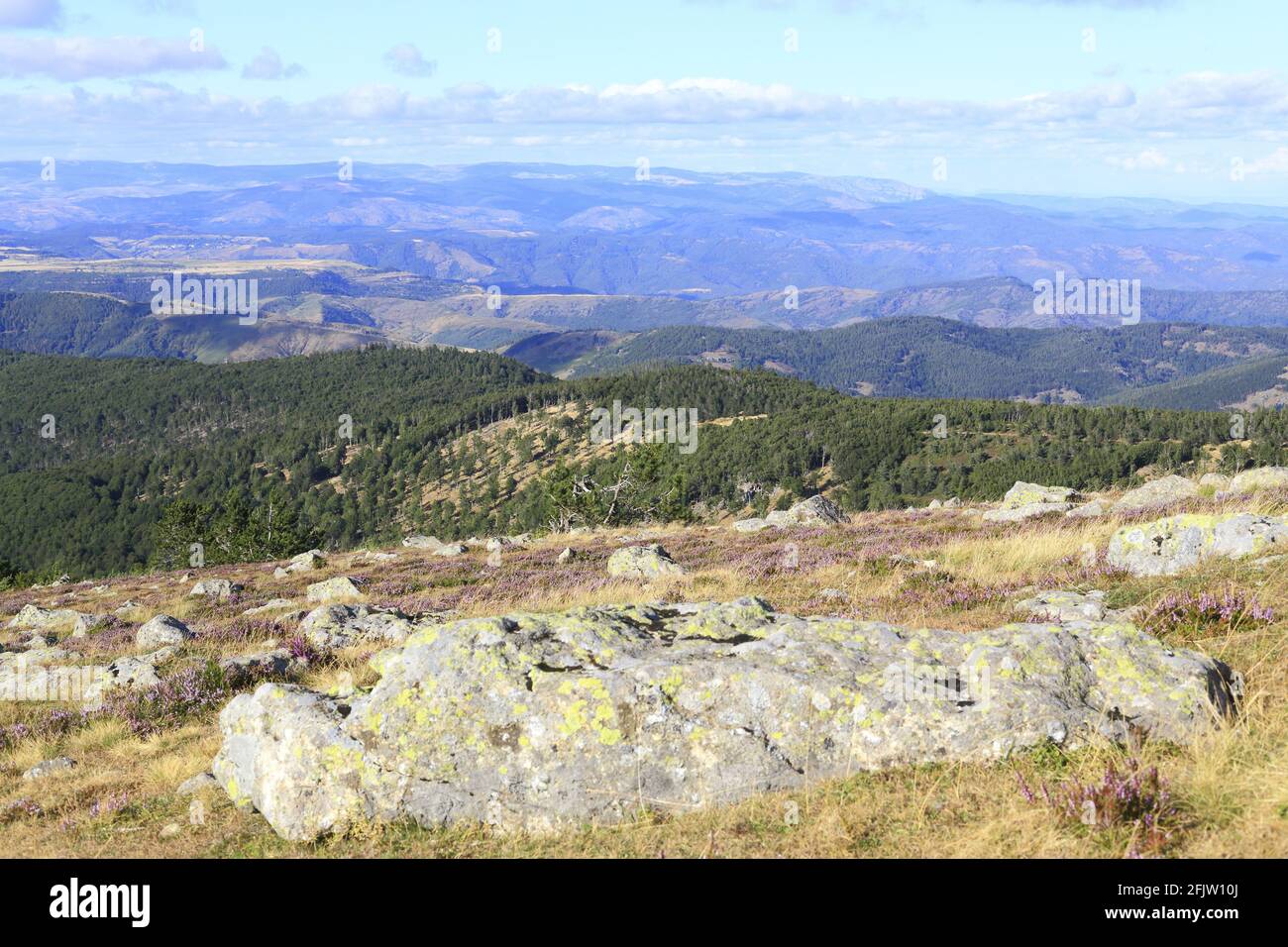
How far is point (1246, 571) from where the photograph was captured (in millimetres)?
11469

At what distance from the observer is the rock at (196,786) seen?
8680 mm

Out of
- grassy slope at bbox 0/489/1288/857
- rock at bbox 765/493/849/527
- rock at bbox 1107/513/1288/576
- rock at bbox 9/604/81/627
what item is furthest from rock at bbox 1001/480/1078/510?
rock at bbox 9/604/81/627

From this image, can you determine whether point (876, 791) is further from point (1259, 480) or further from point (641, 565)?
point (1259, 480)

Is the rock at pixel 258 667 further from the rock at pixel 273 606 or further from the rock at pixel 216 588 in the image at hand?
the rock at pixel 216 588

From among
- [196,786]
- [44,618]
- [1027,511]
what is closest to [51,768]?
[196,786]

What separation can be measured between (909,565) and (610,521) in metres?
46.9

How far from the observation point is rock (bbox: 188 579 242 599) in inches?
1057

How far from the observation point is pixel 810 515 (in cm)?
3797

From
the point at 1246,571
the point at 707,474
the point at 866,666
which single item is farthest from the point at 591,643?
the point at 707,474

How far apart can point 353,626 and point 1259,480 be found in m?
26.9

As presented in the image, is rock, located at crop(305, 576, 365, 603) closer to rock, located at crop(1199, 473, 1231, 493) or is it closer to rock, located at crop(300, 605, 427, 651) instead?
rock, located at crop(300, 605, 427, 651)

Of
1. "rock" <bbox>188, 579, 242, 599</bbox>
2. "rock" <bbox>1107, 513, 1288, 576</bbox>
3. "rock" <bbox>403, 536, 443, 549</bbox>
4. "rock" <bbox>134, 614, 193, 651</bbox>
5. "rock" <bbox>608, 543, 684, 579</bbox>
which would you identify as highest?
"rock" <bbox>1107, 513, 1288, 576</bbox>

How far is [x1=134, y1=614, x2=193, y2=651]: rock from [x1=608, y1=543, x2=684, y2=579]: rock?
9.67 meters

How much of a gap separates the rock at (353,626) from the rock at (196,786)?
5.66 metres
